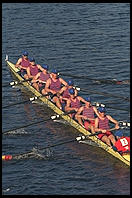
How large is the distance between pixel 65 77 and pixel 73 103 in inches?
384

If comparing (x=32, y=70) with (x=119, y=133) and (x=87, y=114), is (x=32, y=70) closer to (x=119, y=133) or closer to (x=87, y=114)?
(x=87, y=114)

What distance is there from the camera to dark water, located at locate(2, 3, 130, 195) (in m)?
39.3

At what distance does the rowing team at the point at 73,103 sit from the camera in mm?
41844

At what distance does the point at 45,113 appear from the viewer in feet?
161

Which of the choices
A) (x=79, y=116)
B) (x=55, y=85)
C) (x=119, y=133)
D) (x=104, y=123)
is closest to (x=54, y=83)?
(x=55, y=85)

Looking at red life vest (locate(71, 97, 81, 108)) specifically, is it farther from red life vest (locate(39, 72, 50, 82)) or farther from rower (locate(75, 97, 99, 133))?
red life vest (locate(39, 72, 50, 82))

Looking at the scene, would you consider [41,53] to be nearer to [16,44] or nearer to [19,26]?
[16,44]

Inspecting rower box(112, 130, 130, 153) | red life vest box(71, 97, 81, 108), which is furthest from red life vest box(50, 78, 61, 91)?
rower box(112, 130, 130, 153)

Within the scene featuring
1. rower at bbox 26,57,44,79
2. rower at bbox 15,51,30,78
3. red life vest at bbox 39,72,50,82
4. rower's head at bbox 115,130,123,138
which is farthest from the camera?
rower at bbox 15,51,30,78

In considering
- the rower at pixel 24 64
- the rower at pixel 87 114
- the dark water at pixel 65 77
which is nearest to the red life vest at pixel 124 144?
the dark water at pixel 65 77

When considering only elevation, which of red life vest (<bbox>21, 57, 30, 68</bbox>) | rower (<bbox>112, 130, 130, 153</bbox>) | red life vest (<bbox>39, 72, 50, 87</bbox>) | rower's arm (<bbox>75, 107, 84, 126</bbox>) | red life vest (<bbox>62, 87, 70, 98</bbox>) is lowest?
rower (<bbox>112, 130, 130, 153</bbox>)

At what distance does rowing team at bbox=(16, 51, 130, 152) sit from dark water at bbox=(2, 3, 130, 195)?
109 cm

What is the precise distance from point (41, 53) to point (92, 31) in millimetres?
7272

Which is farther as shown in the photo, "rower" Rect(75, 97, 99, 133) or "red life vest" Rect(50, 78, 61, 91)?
"red life vest" Rect(50, 78, 61, 91)
